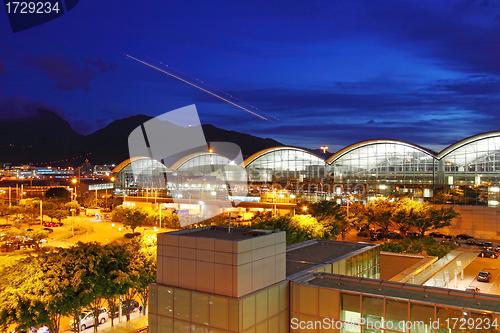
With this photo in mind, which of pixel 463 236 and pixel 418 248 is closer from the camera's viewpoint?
pixel 418 248

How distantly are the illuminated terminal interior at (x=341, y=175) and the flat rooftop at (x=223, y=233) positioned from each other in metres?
34.8

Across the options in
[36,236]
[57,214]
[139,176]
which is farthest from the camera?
[139,176]

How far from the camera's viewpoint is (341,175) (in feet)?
170

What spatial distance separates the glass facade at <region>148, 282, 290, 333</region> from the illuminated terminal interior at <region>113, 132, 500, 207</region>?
36781 mm

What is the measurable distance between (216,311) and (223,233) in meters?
2.92

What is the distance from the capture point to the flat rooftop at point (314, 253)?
14750mm

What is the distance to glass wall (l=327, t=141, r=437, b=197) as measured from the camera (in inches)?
1837

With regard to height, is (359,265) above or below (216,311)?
below

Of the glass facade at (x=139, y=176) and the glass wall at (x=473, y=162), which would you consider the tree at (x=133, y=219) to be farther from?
the glass wall at (x=473, y=162)

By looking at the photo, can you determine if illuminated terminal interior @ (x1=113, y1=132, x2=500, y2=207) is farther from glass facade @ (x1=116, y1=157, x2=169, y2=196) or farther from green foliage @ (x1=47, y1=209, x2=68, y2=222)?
green foliage @ (x1=47, y1=209, x2=68, y2=222)

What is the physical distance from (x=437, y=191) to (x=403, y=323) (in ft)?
129

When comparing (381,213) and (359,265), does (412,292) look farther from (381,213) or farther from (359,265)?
(381,213)

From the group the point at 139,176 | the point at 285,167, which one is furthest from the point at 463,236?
the point at 139,176

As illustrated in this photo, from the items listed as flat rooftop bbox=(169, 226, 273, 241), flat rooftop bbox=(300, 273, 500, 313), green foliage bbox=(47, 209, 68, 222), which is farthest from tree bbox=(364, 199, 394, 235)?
green foliage bbox=(47, 209, 68, 222)
